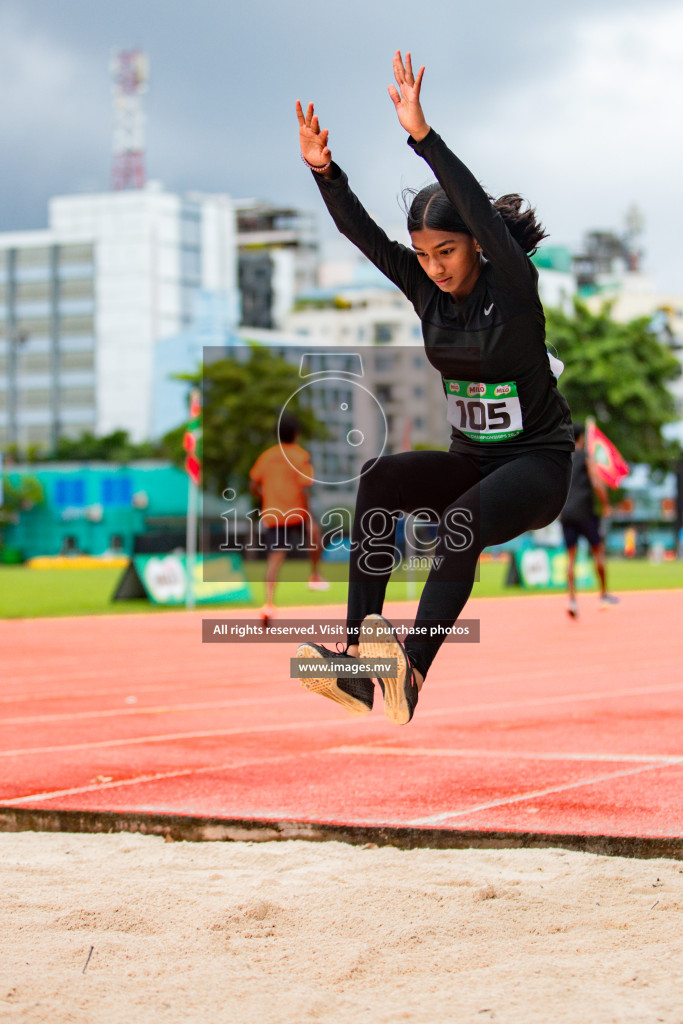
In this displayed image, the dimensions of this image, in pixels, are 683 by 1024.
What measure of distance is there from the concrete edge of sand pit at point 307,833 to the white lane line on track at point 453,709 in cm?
272

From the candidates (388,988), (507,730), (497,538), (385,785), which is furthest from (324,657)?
(507,730)

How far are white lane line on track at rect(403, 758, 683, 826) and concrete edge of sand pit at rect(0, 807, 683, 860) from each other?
0.15m

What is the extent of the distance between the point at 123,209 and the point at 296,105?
328 feet

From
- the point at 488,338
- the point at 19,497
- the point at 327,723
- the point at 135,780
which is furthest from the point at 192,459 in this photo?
the point at 19,497

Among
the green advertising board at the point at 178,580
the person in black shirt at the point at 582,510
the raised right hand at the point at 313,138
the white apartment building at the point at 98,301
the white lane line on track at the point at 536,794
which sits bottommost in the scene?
the green advertising board at the point at 178,580

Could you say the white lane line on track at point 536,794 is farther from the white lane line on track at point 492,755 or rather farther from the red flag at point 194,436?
the red flag at point 194,436

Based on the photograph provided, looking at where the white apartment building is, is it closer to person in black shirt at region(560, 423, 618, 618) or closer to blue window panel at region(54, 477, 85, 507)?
blue window panel at region(54, 477, 85, 507)

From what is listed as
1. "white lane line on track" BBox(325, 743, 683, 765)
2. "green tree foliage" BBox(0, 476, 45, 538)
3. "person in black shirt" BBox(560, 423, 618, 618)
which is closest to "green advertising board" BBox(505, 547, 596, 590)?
"person in black shirt" BBox(560, 423, 618, 618)

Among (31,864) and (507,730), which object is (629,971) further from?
(507,730)

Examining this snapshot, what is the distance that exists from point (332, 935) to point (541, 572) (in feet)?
70.3

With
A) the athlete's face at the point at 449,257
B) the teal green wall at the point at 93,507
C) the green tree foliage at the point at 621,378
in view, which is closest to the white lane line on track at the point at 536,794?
the athlete's face at the point at 449,257

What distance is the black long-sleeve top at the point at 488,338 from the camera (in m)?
3.57

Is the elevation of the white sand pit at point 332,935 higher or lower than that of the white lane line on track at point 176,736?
higher

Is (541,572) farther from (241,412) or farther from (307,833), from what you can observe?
(241,412)
